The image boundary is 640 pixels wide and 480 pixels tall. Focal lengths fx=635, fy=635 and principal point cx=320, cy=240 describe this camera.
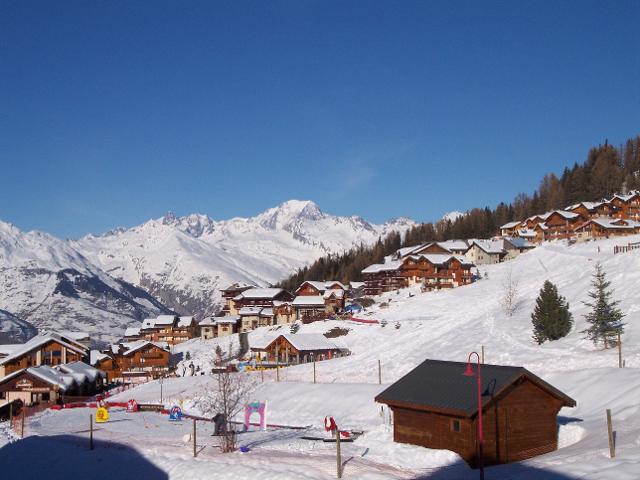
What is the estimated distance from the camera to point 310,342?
73688 millimetres

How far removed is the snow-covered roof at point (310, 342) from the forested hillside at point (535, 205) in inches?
2789

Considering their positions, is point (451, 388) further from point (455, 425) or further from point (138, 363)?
point (138, 363)

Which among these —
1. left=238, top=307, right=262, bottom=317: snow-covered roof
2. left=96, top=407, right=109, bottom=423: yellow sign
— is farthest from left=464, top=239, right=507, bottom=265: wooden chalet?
left=96, top=407, right=109, bottom=423: yellow sign

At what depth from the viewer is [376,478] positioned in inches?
826

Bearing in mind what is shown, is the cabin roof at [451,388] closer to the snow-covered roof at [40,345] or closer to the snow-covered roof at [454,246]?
the snow-covered roof at [40,345]

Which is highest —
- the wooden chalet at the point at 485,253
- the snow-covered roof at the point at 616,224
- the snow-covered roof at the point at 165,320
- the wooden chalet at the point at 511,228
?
the wooden chalet at the point at 511,228

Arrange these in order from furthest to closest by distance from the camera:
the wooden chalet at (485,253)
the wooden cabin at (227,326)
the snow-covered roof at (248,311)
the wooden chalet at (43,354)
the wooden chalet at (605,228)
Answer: the wooden chalet at (485,253), the snow-covered roof at (248,311), the wooden cabin at (227,326), the wooden chalet at (605,228), the wooden chalet at (43,354)

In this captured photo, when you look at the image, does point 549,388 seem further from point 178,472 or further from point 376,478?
point 178,472

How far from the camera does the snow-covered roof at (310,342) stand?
72.1m

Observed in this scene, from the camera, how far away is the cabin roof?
77.0ft

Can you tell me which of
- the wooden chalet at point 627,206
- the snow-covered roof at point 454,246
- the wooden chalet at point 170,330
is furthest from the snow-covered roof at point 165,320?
the wooden chalet at point 627,206

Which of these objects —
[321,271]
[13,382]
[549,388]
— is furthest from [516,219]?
[549,388]

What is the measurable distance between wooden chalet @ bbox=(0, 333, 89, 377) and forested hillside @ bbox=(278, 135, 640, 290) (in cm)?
7254

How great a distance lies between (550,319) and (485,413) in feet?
107
